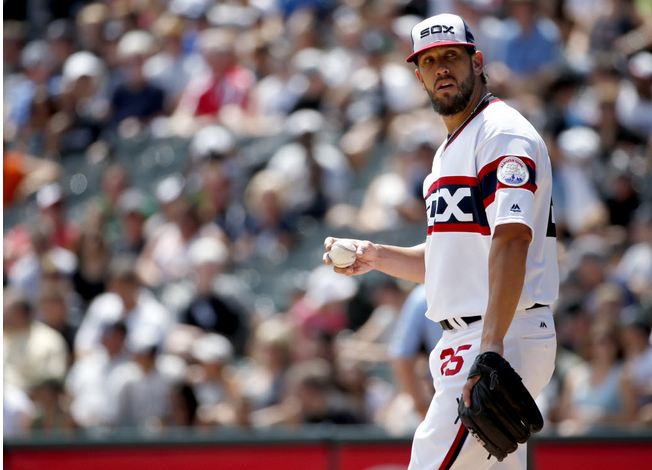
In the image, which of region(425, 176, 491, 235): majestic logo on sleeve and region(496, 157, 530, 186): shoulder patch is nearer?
region(496, 157, 530, 186): shoulder patch

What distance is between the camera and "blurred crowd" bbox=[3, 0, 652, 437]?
26.3 ft

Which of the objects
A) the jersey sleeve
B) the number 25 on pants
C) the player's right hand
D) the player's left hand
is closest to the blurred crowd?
the player's right hand

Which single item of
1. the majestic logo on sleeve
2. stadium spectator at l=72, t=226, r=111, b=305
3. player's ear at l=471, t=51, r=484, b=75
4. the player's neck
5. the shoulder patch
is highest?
player's ear at l=471, t=51, r=484, b=75

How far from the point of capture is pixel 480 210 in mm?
3693

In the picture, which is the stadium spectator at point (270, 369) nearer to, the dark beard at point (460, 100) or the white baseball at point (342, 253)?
the white baseball at point (342, 253)

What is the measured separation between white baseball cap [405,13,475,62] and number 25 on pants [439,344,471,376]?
45.3 inches

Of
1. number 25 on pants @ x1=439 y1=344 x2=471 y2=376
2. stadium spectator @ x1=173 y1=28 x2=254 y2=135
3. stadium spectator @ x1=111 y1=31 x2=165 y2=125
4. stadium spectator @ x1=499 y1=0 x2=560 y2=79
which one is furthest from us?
stadium spectator @ x1=111 y1=31 x2=165 y2=125

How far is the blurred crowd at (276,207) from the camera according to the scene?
803 cm

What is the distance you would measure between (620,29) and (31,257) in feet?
22.4

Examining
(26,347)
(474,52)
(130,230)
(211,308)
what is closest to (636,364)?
(211,308)

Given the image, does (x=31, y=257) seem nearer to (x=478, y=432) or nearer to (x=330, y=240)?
(x=330, y=240)

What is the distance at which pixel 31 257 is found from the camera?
34.0ft

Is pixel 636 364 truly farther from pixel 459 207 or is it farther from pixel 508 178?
pixel 508 178

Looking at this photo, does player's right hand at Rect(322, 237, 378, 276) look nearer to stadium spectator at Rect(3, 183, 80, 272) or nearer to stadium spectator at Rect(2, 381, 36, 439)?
stadium spectator at Rect(2, 381, 36, 439)
